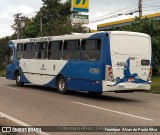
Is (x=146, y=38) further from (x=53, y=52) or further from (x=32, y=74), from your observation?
(x=32, y=74)

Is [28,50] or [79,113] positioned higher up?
[28,50]

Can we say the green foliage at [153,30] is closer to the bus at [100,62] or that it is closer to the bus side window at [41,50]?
the bus side window at [41,50]

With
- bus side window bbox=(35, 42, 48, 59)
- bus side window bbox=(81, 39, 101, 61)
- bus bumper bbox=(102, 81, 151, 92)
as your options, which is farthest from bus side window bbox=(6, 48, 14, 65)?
bus bumper bbox=(102, 81, 151, 92)

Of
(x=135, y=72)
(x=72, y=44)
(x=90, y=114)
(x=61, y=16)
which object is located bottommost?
(x=90, y=114)

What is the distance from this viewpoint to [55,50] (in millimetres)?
19641

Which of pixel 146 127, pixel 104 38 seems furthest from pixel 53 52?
pixel 146 127

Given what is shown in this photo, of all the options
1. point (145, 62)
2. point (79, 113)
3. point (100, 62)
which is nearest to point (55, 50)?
point (100, 62)

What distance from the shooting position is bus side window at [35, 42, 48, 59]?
20.7 metres

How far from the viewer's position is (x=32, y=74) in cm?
2203

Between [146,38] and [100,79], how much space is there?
2769 millimetres

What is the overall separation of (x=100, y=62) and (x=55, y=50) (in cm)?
445

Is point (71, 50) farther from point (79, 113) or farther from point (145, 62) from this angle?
point (79, 113)

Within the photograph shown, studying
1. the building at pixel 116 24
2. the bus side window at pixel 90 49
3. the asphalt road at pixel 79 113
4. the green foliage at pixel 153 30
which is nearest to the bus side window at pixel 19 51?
the bus side window at pixel 90 49

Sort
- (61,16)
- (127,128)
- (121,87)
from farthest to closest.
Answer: (61,16)
(121,87)
(127,128)
